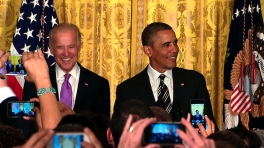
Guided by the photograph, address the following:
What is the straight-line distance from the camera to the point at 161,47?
5.81 metres

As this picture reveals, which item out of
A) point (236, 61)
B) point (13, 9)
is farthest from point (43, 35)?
point (236, 61)

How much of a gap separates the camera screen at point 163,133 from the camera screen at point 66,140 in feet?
0.84

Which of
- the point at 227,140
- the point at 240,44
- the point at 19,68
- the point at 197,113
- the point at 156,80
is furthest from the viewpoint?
the point at 240,44

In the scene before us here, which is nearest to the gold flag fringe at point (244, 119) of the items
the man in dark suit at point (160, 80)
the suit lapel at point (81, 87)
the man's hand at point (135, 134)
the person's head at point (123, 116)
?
the man in dark suit at point (160, 80)

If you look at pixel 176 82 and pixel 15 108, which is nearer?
pixel 15 108

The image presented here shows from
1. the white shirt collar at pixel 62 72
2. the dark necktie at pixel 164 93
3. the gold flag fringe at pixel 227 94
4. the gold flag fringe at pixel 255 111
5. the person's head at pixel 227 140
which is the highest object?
the person's head at pixel 227 140

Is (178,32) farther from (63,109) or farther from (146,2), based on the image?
(63,109)

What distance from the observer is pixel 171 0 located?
23.5 feet

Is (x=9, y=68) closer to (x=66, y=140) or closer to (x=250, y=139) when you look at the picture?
(x=250, y=139)

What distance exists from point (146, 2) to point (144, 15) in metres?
A: 0.15

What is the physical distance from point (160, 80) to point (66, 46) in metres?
0.91

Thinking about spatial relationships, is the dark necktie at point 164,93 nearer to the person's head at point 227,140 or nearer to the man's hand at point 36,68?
the man's hand at point 36,68

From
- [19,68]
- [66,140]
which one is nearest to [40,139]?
[66,140]

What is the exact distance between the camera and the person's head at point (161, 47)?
5.74m
